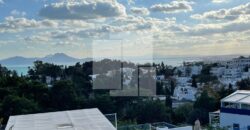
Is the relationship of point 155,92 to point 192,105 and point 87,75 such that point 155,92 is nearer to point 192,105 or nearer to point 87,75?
point 192,105

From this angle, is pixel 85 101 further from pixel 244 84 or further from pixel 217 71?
pixel 217 71

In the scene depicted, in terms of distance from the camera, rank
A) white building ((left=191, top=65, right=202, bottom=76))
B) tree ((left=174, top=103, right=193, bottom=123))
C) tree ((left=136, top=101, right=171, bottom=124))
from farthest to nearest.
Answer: white building ((left=191, top=65, right=202, bottom=76)) < tree ((left=174, top=103, right=193, bottom=123)) < tree ((left=136, top=101, right=171, bottom=124))

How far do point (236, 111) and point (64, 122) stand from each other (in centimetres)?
564

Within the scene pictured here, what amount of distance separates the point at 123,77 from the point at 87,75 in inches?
160

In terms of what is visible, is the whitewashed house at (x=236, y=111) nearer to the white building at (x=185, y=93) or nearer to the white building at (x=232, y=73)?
the white building at (x=185, y=93)

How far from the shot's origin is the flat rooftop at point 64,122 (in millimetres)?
6098

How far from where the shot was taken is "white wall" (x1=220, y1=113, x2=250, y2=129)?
10.4 m

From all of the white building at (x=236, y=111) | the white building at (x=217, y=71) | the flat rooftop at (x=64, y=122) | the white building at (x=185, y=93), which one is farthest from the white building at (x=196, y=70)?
the flat rooftop at (x=64, y=122)

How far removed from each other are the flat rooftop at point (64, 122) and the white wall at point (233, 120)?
179 inches

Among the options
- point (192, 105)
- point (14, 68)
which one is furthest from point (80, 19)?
point (192, 105)

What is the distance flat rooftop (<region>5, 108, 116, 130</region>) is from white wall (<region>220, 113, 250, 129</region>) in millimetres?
4548

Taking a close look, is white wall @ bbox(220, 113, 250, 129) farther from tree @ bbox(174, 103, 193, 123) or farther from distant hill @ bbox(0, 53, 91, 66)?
distant hill @ bbox(0, 53, 91, 66)

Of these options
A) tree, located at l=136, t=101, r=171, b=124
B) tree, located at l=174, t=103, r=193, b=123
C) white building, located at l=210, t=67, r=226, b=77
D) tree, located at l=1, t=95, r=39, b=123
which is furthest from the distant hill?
white building, located at l=210, t=67, r=226, b=77

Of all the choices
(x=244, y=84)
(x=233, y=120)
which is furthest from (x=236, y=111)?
(x=244, y=84)
